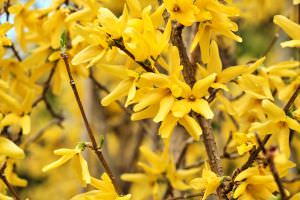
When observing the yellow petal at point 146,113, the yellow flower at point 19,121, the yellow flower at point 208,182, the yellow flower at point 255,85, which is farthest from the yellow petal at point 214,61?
the yellow flower at point 19,121

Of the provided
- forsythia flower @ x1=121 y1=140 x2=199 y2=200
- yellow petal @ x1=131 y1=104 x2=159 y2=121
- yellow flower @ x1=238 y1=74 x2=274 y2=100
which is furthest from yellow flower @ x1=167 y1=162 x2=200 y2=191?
yellow petal @ x1=131 y1=104 x2=159 y2=121

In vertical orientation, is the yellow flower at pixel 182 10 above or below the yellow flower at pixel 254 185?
above

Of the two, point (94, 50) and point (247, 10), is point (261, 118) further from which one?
point (247, 10)

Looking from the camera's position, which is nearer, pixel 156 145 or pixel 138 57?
pixel 138 57

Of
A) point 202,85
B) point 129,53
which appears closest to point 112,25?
point 129,53

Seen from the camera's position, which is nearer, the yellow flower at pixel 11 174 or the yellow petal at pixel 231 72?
the yellow petal at pixel 231 72

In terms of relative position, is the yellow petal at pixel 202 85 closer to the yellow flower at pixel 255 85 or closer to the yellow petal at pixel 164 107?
the yellow petal at pixel 164 107

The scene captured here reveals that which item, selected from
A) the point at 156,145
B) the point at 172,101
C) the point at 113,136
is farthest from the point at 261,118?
the point at 113,136

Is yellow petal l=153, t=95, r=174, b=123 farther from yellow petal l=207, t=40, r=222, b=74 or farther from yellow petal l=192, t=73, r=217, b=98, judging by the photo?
yellow petal l=207, t=40, r=222, b=74

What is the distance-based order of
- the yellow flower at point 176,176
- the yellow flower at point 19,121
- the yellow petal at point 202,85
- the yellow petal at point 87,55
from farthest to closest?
the yellow flower at point 176,176, the yellow flower at point 19,121, the yellow petal at point 87,55, the yellow petal at point 202,85
